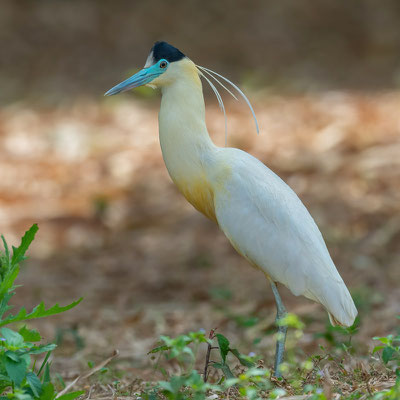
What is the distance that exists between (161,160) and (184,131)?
4012 mm

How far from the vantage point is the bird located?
11.2ft

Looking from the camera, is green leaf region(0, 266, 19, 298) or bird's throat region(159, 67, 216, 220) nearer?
green leaf region(0, 266, 19, 298)

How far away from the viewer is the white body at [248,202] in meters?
3.40

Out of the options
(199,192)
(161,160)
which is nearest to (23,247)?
(199,192)

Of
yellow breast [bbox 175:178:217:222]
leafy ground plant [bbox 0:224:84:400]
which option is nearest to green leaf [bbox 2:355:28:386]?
leafy ground plant [bbox 0:224:84:400]

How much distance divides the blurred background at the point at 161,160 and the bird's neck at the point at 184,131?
1.02m

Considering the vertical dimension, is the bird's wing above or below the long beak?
below

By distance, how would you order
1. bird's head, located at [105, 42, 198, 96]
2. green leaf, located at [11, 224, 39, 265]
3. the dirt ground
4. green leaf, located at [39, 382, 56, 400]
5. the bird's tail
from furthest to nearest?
the dirt ground → bird's head, located at [105, 42, 198, 96] → the bird's tail → green leaf, located at [11, 224, 39, 265] → green leaf, located at [39, 382, 56, 400]

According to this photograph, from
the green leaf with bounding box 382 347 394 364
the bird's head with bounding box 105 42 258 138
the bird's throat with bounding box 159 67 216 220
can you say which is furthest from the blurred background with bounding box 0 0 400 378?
the bird's head with bounding box 105 42 258 138

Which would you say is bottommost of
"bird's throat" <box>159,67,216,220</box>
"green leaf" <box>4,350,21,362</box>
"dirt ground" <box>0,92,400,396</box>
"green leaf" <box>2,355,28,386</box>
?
"dirt ground" <box>0,92,400,396</box>

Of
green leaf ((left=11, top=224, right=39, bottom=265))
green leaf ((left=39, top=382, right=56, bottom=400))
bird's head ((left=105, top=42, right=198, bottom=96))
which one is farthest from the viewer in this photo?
bird's head ((left=105, top=42, right=198, bottom=96))

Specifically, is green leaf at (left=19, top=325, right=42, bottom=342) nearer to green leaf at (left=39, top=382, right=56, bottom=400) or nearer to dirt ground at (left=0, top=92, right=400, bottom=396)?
green leaf at (left=39, top=382, right=56, bottom=400)

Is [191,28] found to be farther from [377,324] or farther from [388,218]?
Answer: [377,324]

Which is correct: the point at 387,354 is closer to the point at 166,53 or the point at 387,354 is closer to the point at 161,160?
the point at 166,53
